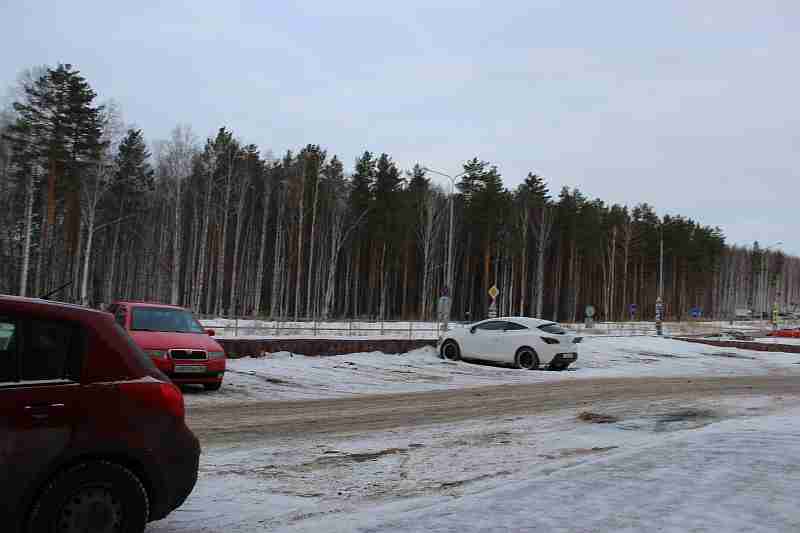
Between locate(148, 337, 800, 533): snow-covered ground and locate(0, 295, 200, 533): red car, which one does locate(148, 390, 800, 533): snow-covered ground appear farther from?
locate(0, 295, 200, 533): red car

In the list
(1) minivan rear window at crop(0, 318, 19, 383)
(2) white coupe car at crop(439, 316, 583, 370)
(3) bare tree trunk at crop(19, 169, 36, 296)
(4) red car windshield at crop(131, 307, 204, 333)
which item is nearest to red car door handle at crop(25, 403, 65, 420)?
(1) minivan rear window at crop(0, 318, 19, 383)

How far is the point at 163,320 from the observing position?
42.8ft

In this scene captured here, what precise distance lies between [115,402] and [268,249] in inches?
2481

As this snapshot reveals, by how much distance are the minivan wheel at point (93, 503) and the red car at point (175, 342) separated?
8.09 m

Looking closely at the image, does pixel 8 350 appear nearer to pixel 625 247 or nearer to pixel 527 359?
pixel 527 359

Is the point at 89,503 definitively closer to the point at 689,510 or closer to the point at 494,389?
the point at 689,510

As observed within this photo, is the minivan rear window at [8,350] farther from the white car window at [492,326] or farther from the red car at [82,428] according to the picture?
the white car window at [492,326]

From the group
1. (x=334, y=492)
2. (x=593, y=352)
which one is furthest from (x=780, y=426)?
(x=593, y=352)

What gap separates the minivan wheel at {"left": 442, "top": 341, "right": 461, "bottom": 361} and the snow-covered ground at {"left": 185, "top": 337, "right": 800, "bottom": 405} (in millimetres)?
416

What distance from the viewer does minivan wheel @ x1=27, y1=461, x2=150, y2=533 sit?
370cm

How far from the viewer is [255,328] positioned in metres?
28.8

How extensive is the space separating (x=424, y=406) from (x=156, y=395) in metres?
8.16

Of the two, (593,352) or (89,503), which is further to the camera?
(593,352)

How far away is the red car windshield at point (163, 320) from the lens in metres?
12.8
